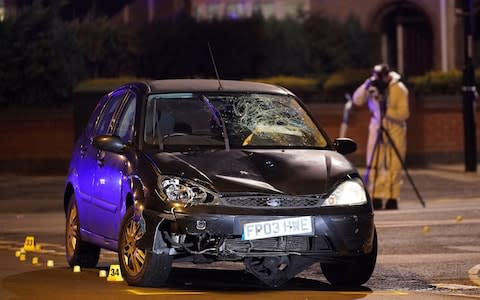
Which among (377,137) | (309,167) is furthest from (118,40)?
(309,167)

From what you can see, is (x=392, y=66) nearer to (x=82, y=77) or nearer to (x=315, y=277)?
(x=82, y=77)

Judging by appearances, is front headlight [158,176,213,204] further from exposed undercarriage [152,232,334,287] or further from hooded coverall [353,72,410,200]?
hooded coverall [353,72,410,200]

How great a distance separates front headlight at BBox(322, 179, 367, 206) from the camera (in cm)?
1012

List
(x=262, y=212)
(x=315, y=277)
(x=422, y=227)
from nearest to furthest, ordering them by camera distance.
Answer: (x=262, y=212), (x=315, y=277), (x=422, y=227)

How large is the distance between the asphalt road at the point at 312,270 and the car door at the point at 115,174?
19.4 inches

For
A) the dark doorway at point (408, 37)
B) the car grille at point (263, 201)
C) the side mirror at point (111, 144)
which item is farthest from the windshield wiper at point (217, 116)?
the dark doorway at point (408, 37)

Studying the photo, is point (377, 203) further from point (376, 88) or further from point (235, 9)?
point (235, 9)

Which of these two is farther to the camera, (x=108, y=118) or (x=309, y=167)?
(x=108, y=118)

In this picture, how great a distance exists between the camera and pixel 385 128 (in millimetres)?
18922

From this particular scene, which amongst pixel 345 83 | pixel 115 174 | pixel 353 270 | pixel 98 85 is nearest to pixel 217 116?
pixel 115 174

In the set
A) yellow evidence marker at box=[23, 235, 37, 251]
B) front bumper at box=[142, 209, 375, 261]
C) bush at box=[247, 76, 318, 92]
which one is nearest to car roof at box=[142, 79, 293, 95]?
front bumper at box=[142, 209, 375, 261]

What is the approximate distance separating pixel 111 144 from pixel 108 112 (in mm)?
1175

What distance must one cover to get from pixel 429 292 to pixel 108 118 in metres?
3.34

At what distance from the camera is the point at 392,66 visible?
36.5 meters
